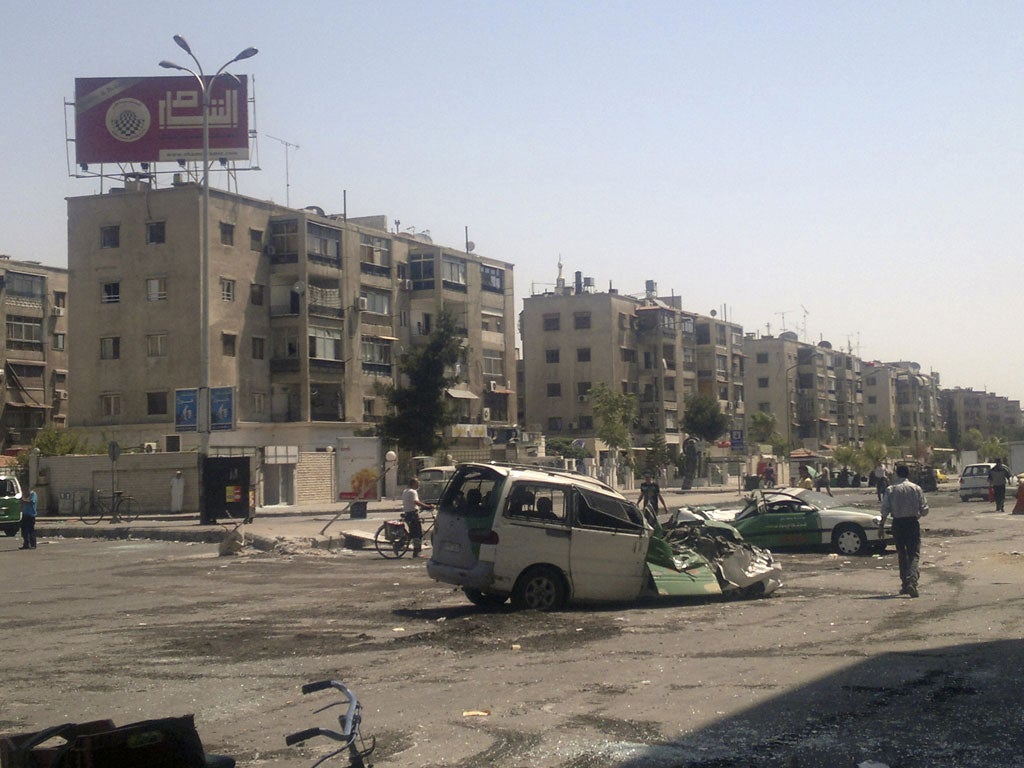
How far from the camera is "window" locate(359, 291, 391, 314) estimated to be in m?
65.2

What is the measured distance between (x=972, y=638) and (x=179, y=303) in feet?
164

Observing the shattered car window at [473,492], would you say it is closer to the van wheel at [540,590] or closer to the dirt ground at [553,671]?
the van wheel at [540,590]

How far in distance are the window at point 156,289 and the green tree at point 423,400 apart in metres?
12.0

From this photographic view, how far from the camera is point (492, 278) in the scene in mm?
76250

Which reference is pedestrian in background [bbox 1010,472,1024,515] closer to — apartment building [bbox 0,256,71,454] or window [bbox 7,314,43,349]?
apartment building [bbox 0,256,71,454]

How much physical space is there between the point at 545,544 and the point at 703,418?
83.6 metres

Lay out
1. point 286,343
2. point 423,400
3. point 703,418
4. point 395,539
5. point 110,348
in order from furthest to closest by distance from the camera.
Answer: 1. point 703,418
2. point 286,343
3. point 110,348
4. point 423,400
5. point 395,539

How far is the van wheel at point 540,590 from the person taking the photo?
44.1 ft

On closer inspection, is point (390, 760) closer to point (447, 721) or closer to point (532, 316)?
point (447, 721)

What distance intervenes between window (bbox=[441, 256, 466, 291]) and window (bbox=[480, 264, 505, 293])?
2.70m

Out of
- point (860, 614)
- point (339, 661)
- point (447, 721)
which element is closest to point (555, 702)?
point (447, 721)

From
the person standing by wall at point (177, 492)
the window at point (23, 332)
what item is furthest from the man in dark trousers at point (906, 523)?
the window at point (23, 332)

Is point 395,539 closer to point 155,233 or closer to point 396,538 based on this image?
point 396,538

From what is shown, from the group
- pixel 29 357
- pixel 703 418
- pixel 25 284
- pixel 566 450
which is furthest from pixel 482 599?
pixel 703 418
